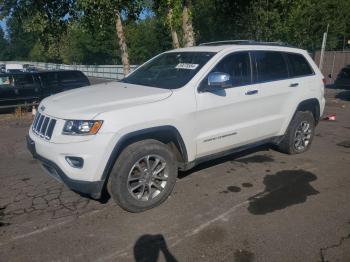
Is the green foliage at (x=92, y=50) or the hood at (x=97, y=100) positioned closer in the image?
the hood at (x=97, y=100)

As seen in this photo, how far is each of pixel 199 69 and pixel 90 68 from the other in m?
45.0

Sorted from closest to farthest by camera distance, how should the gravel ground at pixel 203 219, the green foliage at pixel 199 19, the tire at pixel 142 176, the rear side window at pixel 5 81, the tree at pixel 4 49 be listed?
the gravel ground at pixel 203 219 < the tire at pixel 142 176 < the green foliage at pixel 199 19 < the rear side window at pixel 5 81 < the tree at pixel 4 49

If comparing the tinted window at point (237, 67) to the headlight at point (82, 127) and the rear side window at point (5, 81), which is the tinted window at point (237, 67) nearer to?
the headlight at point (82, 127)

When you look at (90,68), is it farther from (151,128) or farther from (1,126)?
(151,128)

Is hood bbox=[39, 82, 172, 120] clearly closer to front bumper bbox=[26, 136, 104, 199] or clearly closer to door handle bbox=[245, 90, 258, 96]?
front bumper bbox=[26, 136, 104, 199]

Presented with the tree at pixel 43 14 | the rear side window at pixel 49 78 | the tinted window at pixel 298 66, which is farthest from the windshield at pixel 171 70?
the rear side window at pixel 49 78

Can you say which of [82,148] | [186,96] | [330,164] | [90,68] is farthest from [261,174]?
[90,68]

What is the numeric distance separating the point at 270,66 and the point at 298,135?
1.53 meters

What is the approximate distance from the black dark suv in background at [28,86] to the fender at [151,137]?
9.41 m

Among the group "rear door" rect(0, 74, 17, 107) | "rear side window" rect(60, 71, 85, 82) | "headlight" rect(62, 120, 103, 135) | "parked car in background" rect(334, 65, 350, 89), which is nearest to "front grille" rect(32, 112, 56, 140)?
"headlight" rect(62, 120, 103, 135)

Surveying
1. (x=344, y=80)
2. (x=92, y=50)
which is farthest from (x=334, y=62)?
(x=92, y=50)

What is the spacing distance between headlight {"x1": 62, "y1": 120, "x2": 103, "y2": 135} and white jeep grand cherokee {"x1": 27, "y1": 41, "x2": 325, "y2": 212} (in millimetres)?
10

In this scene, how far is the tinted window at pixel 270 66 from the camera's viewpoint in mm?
5199

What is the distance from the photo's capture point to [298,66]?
5.92 metres
